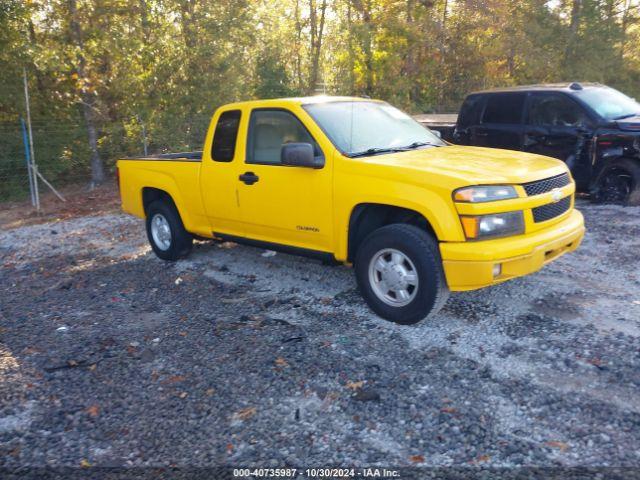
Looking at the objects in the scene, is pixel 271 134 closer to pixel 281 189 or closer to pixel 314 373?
pixel 281 189

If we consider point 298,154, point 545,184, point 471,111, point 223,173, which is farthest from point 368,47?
point 545,184

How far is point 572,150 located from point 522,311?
4289mm

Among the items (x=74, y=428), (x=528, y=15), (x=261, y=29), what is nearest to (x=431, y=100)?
(x=528, y=15)

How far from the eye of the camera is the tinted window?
928cm

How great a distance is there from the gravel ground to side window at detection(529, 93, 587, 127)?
2.63 metres

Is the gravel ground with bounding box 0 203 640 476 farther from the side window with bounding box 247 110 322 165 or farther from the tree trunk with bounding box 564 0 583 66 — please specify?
the tree trunk with bounding box 564 0 583 66

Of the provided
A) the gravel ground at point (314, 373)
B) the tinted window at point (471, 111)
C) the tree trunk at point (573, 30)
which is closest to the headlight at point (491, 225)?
the gravel ground at point (314, 373)

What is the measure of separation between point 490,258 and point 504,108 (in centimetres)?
565

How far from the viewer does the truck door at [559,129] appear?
26.3 feet

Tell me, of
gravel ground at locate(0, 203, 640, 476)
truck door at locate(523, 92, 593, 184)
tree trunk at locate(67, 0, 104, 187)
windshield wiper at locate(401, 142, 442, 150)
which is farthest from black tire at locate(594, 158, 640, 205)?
tree trunk at locate(67, 0, 104, 187)

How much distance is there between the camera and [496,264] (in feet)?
13.3

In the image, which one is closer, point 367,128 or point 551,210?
point 551,210

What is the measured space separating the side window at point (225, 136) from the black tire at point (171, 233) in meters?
1.09

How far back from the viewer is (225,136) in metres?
5.91
